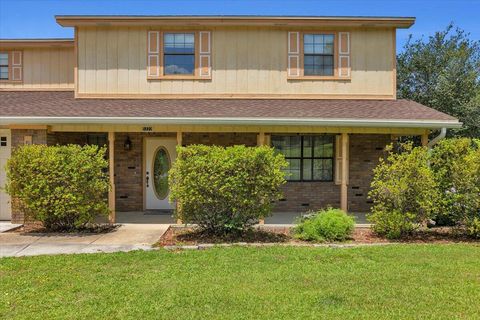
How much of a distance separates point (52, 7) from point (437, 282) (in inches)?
529

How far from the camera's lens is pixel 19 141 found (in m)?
10.1

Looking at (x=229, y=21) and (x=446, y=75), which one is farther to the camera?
(x=446, y=75)

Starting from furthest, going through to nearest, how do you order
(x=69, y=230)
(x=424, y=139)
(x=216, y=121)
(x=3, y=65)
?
1. (x=3, y=65)
2. (x=424, y=139)
3. (x=216, y=121)
4. (x=69, y=230)

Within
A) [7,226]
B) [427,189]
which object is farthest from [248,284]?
[7,226]

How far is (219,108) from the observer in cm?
1081

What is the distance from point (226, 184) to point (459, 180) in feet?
15.5

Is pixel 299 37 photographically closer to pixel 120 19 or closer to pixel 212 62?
pixel 212 62

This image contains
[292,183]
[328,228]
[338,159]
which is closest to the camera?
[328,228]

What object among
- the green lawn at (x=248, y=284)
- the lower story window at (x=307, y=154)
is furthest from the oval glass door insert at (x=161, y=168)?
the green lawn at (x=248, y=284)

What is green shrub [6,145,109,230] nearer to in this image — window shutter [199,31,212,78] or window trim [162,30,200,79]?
window trim [162,30,200,79]

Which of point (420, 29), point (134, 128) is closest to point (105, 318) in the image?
point (134, 128)

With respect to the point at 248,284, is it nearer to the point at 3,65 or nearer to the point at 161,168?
the point at 161,168

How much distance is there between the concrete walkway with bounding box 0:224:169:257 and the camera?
7.52m

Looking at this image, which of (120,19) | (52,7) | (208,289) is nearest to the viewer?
(208,289)
